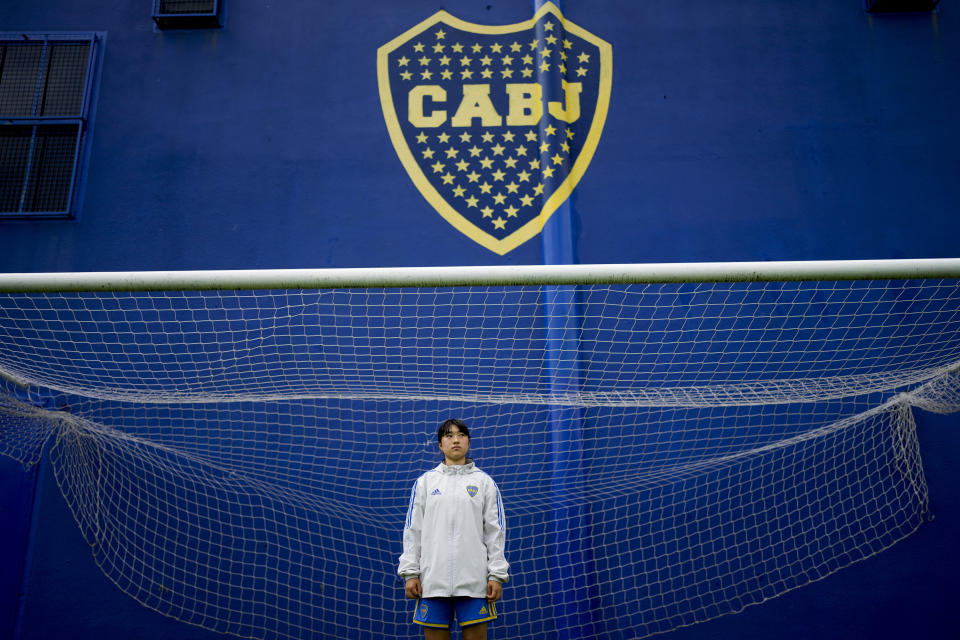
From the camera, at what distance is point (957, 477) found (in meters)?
3.23

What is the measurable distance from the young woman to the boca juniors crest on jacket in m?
1.56

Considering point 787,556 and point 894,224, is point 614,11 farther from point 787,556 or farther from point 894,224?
point 787,556

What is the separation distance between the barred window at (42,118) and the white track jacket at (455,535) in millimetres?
2880

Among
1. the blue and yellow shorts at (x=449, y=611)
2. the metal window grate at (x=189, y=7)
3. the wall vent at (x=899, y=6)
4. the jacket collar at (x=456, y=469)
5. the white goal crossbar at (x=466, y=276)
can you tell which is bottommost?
the blue and yellow shorts at (x=449, y=611)

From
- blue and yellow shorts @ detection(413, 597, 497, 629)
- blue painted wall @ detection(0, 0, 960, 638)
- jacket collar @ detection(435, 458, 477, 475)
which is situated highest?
blue painted wall @ detection(0, 0, 960, 638)

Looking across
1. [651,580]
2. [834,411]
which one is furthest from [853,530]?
[651,580]

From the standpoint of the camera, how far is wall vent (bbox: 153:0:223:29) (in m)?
3.81

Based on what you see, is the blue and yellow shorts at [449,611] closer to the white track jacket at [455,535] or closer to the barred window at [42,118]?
the white track jacket at [455,535]

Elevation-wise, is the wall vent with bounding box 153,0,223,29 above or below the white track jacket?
above

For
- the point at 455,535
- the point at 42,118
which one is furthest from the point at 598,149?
the point at 42,118

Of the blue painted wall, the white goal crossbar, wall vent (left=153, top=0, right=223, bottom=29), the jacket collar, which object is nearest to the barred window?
the blue painted wall

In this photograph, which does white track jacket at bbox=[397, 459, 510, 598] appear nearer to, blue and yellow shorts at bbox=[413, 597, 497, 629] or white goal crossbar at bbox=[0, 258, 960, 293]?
blue and yellow shorts at bbox=[413, 597, 497, 629]

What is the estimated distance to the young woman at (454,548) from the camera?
204 cm

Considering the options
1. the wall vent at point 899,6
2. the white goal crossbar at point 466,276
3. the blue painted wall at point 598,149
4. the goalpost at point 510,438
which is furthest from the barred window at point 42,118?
the wall vent at point 899,6
